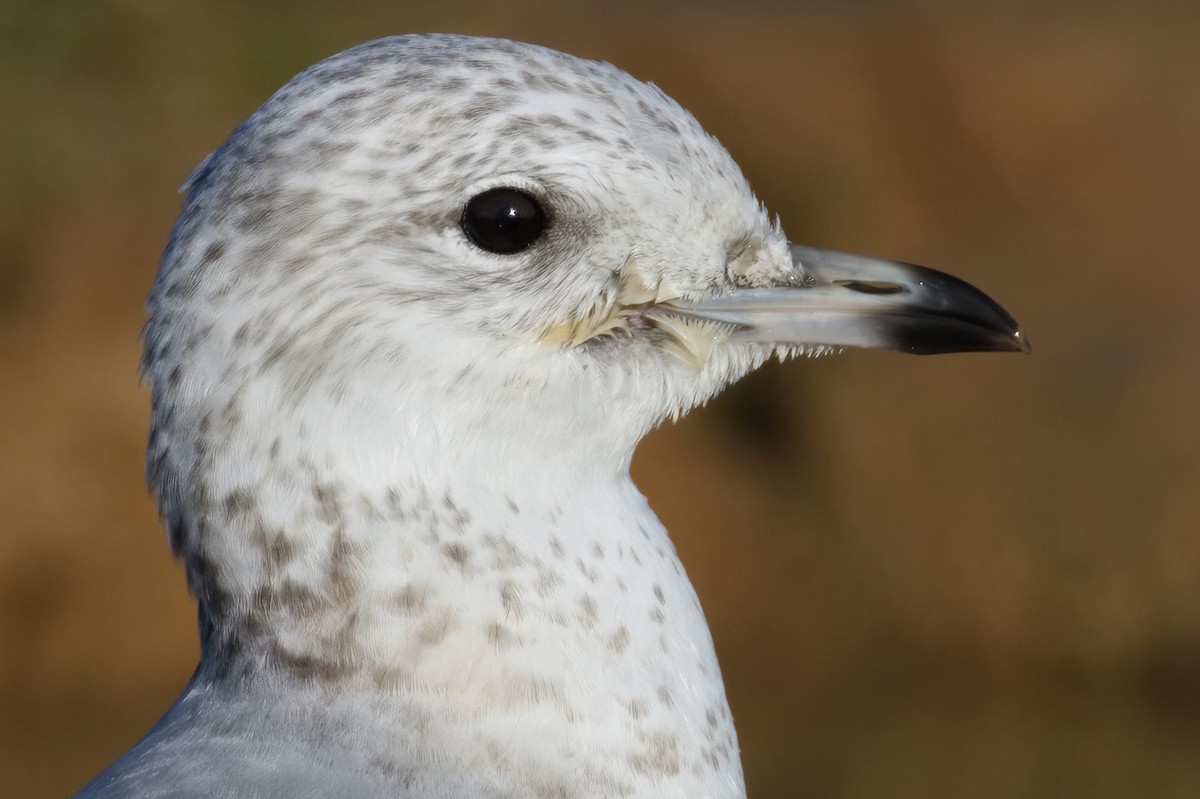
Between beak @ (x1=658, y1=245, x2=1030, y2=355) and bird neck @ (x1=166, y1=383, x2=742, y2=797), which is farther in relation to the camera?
beak @ (x1=658, y1=245, x2=1030, y2=355)

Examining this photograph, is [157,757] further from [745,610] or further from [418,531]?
[745,610]

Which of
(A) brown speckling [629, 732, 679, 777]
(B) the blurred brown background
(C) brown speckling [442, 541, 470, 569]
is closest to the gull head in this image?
(C) brown speckling [442, 541, 470, 569]

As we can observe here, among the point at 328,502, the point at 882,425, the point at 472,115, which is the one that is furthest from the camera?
the point at 882,425

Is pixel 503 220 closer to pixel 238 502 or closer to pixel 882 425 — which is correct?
pixel 238 502

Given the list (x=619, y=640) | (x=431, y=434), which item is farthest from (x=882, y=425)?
(x=431, y=434)

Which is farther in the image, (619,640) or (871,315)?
(871,315)

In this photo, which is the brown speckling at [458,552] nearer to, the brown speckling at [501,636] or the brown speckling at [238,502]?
the brown speckling at [501,636]

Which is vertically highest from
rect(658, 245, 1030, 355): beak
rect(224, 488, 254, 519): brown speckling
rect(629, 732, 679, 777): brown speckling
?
rect(658, 245, 1030, 355): beak

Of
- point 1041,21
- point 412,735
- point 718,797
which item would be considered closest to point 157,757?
point 412,735

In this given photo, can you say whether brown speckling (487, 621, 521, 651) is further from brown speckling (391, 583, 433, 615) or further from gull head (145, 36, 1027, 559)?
gull head (145, 36, 1027, 559)
